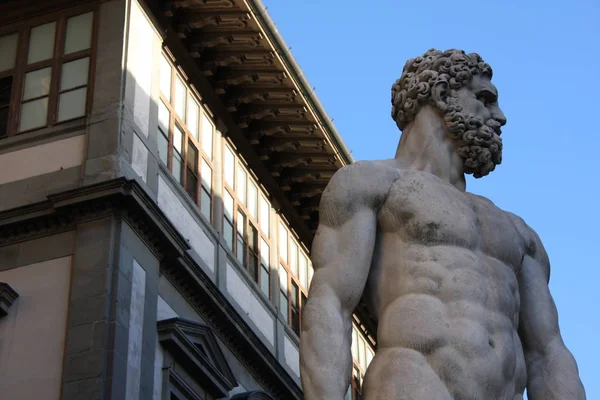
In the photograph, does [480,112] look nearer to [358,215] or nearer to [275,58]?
[358,215]

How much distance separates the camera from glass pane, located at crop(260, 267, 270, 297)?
25.7 meters

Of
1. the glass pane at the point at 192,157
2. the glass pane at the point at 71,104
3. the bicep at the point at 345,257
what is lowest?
the bicep at the point at 345,257

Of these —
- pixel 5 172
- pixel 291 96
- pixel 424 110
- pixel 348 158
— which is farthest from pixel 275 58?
pixel 424 110

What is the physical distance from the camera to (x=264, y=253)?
2638cm

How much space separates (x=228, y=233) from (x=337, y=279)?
57.3 feet

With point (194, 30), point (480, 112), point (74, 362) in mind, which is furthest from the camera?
point (194, 30)

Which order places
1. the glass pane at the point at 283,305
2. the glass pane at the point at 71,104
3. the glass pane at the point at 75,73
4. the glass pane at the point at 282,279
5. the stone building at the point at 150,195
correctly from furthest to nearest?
the glass pane at the point at 282,279 < the glass pane at the point at 283,305 < the glass pane at the point at 75,73 < the glass pane at the point at 71,104 < the stone building at the point at 150,195

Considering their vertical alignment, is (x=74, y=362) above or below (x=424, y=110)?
above

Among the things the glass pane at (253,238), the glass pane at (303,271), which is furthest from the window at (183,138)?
the glass pane at (303,271)

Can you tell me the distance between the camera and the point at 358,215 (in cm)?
740

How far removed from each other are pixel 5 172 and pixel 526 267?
14.9 metres

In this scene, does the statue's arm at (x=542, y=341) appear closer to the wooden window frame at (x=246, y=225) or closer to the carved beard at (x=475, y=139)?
the carved beard at (x=475, y=139)

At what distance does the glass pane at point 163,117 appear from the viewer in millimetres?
22578

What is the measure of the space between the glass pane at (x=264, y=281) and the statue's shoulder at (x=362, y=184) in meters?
18.0
